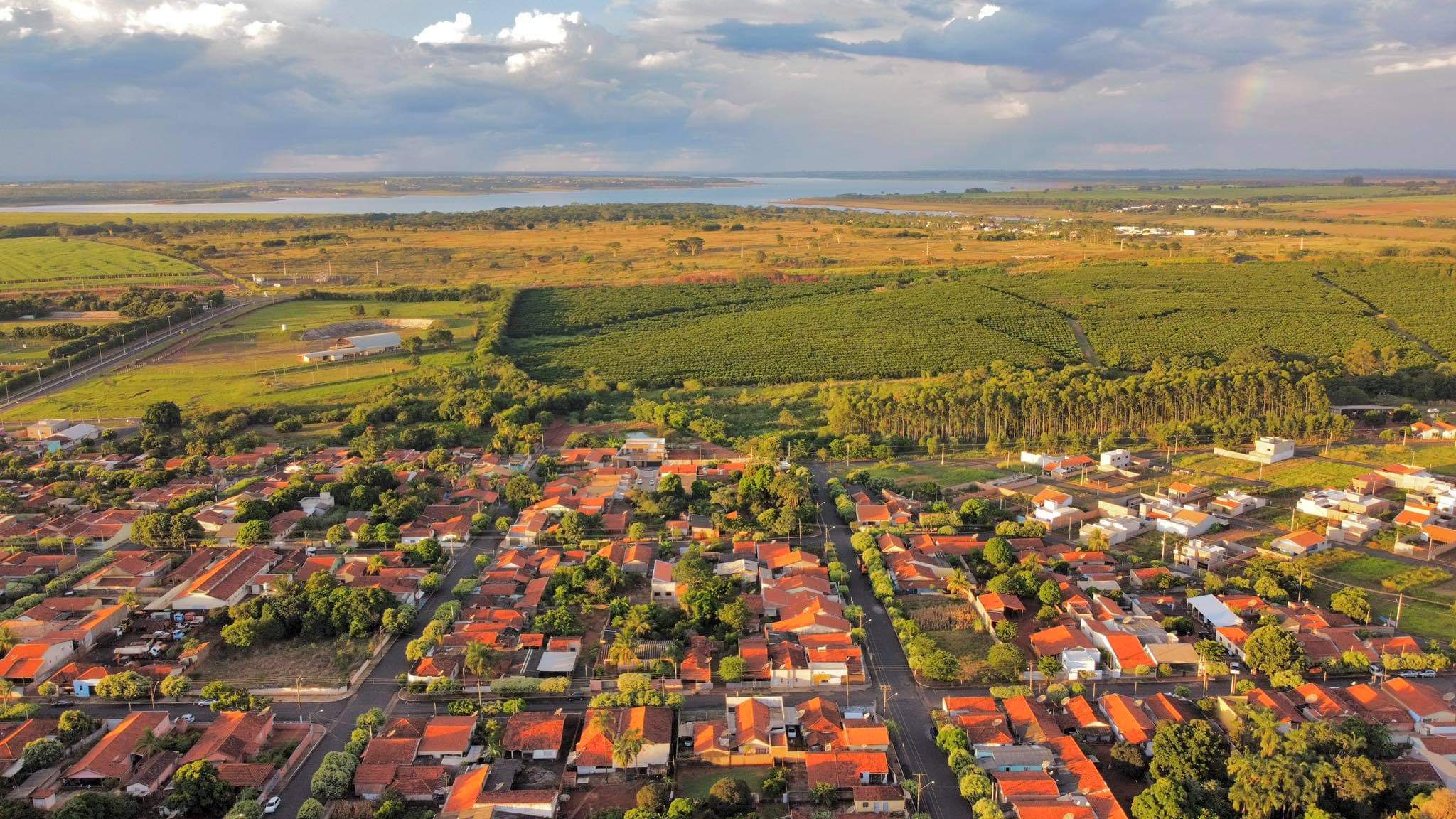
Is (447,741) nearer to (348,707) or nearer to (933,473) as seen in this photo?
(348,707)

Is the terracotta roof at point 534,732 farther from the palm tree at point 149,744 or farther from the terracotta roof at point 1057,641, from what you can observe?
the terracotta roof at point 1057,641

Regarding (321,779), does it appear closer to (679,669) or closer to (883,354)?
(679,669)

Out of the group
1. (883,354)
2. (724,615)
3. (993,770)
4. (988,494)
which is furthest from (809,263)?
(993,770)

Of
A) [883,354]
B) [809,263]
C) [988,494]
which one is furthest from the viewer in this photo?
[809,263]

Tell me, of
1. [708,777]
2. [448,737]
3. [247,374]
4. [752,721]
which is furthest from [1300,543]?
[247,374]

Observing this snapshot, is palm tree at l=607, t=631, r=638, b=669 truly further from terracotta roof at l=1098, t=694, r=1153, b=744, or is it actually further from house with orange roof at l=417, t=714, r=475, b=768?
terracotta roof at l=1098, t=694, r=1153, b=744

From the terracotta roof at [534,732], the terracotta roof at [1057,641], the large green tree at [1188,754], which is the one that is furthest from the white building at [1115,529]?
the terracotta roof at [534,732]

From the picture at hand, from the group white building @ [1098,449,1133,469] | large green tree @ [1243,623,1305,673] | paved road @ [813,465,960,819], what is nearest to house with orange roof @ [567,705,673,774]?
paved road @ [813,465,960,819]
